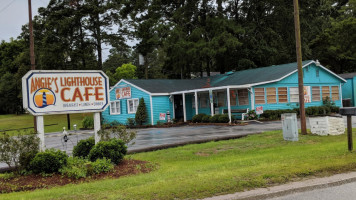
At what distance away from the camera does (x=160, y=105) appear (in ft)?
104

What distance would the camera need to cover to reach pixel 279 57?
4353cm

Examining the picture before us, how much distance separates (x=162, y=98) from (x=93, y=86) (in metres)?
A: 21.0

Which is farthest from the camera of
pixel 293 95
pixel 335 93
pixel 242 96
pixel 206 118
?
pixel 335 93

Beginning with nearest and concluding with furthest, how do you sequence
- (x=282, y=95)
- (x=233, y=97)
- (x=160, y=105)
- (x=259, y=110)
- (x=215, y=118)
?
(x=259, y=110) < (x=215, y=118) < (x=233, y=97) < (x=282, y=95) < (x=160, y=105)

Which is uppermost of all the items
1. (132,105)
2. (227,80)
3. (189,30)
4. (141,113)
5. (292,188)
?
(189,30)

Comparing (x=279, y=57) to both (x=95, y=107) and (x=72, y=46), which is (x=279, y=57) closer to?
Answer: (x=72, y=46)

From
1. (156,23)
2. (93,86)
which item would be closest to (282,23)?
(156,23)

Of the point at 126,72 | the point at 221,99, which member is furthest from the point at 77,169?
the point at 126,72

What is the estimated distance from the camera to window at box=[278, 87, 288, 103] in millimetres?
29156

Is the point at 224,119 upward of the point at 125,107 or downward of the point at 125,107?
downward

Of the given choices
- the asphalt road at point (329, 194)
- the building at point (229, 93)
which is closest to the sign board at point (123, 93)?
the building at point (229, 93)

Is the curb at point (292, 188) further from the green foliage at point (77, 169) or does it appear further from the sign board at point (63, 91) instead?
the sign board at point (63, 91)

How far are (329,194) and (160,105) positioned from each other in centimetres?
2531

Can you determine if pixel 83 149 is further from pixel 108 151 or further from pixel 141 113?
pixel 141 113
